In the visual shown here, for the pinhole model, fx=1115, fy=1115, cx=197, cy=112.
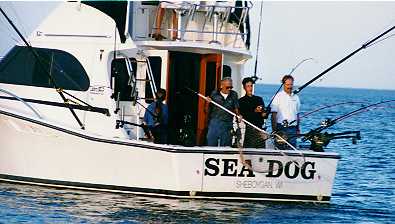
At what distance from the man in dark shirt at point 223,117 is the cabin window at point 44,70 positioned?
2.18m

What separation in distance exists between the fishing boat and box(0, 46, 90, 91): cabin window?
0.02 meters

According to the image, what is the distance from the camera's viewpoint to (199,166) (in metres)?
16.9

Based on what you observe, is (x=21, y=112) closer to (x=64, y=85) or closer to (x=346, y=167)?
(x=64, y=85)

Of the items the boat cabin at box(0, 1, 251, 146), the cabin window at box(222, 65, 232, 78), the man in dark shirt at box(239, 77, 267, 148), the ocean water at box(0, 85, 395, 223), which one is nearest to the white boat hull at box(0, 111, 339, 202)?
the ocean water at box(0, 85, 395, 223)

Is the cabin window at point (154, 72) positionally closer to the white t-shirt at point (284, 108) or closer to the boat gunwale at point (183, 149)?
the boat gunwale at point (183, 149)

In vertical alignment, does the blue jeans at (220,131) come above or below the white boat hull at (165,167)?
above

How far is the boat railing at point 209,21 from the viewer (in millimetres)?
18844

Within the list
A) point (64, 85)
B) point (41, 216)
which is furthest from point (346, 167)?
point (41, 216)

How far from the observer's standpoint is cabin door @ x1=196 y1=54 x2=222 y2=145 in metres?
19.1

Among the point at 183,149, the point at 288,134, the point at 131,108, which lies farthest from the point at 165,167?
the point at 131,108

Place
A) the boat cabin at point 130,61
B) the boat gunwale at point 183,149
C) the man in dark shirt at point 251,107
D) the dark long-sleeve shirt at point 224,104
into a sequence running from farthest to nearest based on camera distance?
the boat cabin at point 130,61 → the man in dark shirt at point 251,107 → the dark long-sleeve shirt at point 224,104 → the boat gunwale at point 183,149

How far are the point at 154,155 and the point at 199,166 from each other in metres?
0.70

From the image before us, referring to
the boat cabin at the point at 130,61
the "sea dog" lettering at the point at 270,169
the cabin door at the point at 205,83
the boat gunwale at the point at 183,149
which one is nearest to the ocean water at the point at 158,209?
the "sea dog" lettering at the point at 270,169

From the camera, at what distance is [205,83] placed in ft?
62.9
